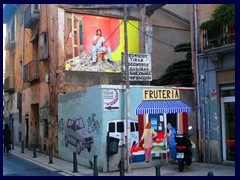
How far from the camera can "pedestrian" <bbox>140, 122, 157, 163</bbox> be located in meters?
13.4

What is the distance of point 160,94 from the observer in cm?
1399

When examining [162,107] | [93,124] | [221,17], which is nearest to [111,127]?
[93,124]

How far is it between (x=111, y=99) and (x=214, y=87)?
13.6 ft

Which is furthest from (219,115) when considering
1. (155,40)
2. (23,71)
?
(23,71)

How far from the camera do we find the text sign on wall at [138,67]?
12867mm

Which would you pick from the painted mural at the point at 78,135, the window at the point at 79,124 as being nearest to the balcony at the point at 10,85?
the painted mural at the point at 78,135

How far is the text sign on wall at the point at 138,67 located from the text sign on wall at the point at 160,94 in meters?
0.84

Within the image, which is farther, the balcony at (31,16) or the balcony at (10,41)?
the balcony at (10,41)

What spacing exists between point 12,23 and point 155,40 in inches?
530

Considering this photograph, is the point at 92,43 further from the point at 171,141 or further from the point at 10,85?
the point at 10,85

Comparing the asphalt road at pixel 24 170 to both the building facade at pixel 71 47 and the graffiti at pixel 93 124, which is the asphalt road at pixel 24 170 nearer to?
the graffiti at pixel 93 124

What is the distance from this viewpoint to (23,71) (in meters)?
24.7

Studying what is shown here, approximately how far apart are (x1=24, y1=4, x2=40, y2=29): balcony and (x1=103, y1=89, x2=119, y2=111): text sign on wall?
10524 millimetres
